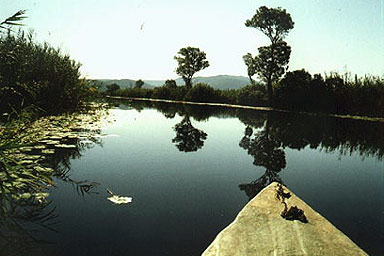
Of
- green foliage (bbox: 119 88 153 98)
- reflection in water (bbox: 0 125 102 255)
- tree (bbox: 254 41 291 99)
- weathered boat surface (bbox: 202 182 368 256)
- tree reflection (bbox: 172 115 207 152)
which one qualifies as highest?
tree (bbox: 254 41 291 99)

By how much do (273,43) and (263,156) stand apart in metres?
22.6

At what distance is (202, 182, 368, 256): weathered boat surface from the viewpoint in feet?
6.66

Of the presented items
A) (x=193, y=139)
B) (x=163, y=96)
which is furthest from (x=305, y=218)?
(x=163, y=96)

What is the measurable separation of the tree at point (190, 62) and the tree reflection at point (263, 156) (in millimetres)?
40361

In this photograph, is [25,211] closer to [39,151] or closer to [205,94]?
[39,151]

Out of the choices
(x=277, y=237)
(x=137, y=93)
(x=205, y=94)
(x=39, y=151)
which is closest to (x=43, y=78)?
(x=39, y=151)

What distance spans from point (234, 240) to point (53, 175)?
343cm

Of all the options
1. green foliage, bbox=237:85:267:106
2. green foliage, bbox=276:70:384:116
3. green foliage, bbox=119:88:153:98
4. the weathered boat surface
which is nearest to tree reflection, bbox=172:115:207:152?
the weathered boat surface

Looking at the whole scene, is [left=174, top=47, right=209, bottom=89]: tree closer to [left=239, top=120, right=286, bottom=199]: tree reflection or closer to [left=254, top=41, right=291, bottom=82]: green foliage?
[left=254, top=41, right=291, bottom=82]: green foliage

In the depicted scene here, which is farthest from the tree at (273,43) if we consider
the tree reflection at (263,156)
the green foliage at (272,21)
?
the tree reflection at (263,156)

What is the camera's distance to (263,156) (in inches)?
253

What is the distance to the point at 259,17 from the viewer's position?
25.5 metres

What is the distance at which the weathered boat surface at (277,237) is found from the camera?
2.03 metres

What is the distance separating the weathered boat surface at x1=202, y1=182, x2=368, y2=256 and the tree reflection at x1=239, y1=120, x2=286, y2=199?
142cm
